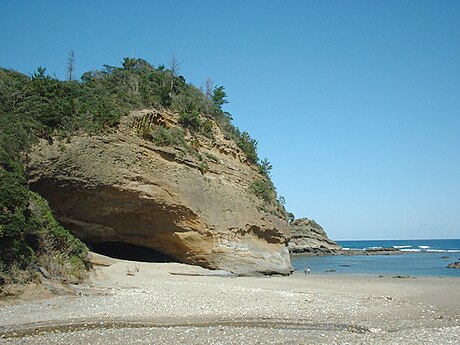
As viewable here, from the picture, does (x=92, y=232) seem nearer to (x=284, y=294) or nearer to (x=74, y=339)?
(x=284, y=294)

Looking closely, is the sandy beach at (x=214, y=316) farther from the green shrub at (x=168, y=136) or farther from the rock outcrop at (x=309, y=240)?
the rock outcrop at (x=309, y=240)

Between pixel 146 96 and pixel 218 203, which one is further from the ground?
pixel 146 96

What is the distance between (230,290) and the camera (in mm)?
21125

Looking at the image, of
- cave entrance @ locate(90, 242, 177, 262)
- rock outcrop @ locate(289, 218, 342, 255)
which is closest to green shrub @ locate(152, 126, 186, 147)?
cave entrance @ locate(90, 242, 177, 262)

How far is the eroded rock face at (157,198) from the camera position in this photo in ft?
82.9

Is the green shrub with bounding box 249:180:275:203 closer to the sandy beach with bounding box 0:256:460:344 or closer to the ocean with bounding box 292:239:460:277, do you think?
the ocean with bounding box 292:239:460:277

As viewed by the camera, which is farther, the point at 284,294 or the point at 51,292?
the point at 284,294

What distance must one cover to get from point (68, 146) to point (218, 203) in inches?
455

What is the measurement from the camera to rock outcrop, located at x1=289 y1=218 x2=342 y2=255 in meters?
90.7

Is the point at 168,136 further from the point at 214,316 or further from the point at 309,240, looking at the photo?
the point at 309,240

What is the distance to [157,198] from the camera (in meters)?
27.4

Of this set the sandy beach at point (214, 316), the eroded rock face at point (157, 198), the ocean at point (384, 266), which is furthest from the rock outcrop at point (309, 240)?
the sandy beach at point (214, 316)

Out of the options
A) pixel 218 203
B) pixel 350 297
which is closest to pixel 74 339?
pixel 350 297

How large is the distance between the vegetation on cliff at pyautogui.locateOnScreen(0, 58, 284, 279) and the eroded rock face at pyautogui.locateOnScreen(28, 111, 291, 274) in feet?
3.51
